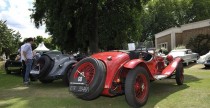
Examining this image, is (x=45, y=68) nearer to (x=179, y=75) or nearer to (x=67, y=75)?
(x=67, y=75)

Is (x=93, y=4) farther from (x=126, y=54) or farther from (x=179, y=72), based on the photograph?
(x=126, y=54)

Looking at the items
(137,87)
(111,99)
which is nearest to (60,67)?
(111,99)

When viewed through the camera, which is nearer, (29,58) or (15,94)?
(15,94)

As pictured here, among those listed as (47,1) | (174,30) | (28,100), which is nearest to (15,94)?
(28,100)

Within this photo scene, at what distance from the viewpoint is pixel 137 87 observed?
739cm

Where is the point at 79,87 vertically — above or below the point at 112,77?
below

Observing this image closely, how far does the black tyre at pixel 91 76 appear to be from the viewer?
276 inches

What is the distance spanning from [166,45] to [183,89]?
3037 centimetres

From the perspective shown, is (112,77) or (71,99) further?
(71,99)

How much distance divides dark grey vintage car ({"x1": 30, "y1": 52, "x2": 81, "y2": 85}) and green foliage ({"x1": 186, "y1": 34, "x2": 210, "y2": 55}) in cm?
1870

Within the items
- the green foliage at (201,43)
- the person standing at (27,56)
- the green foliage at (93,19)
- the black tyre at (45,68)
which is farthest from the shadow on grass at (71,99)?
the green foliage at (201,43)

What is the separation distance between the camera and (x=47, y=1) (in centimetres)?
1739

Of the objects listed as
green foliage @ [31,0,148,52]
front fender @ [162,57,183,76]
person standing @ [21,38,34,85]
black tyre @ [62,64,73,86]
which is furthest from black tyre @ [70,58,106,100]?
green foliage @ [31,0,148,52]

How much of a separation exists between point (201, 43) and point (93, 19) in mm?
13438
